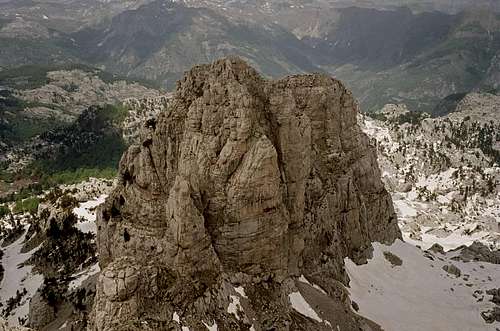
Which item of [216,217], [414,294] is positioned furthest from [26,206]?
[414,294]

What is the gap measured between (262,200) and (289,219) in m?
8.40

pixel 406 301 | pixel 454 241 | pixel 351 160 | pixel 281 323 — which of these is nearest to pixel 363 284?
pixel 406 301

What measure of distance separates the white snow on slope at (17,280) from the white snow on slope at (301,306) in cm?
4436

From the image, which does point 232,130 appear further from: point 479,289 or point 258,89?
point 479,289

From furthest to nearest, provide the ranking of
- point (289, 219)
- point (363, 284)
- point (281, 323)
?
point (363, 284), point (289, 219), point (281, 323)

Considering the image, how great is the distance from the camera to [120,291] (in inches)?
1619

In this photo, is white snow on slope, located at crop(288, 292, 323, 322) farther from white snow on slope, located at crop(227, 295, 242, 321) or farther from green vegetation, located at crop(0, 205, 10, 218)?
green vegetation, located at crop(0, 205, 10, 218)

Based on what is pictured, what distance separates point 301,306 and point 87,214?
6841cm

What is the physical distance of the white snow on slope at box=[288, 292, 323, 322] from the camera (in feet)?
180

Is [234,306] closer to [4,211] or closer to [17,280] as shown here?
[17,280]

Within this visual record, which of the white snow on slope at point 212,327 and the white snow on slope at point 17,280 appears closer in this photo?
the white snow on slope at point 212,327

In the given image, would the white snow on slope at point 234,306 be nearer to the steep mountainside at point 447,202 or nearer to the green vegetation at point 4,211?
the steep mountainside at point 447,202

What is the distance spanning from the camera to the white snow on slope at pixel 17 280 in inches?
3001

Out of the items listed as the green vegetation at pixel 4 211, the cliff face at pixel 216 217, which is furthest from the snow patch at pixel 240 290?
the green vegetation at pixel 4 211
